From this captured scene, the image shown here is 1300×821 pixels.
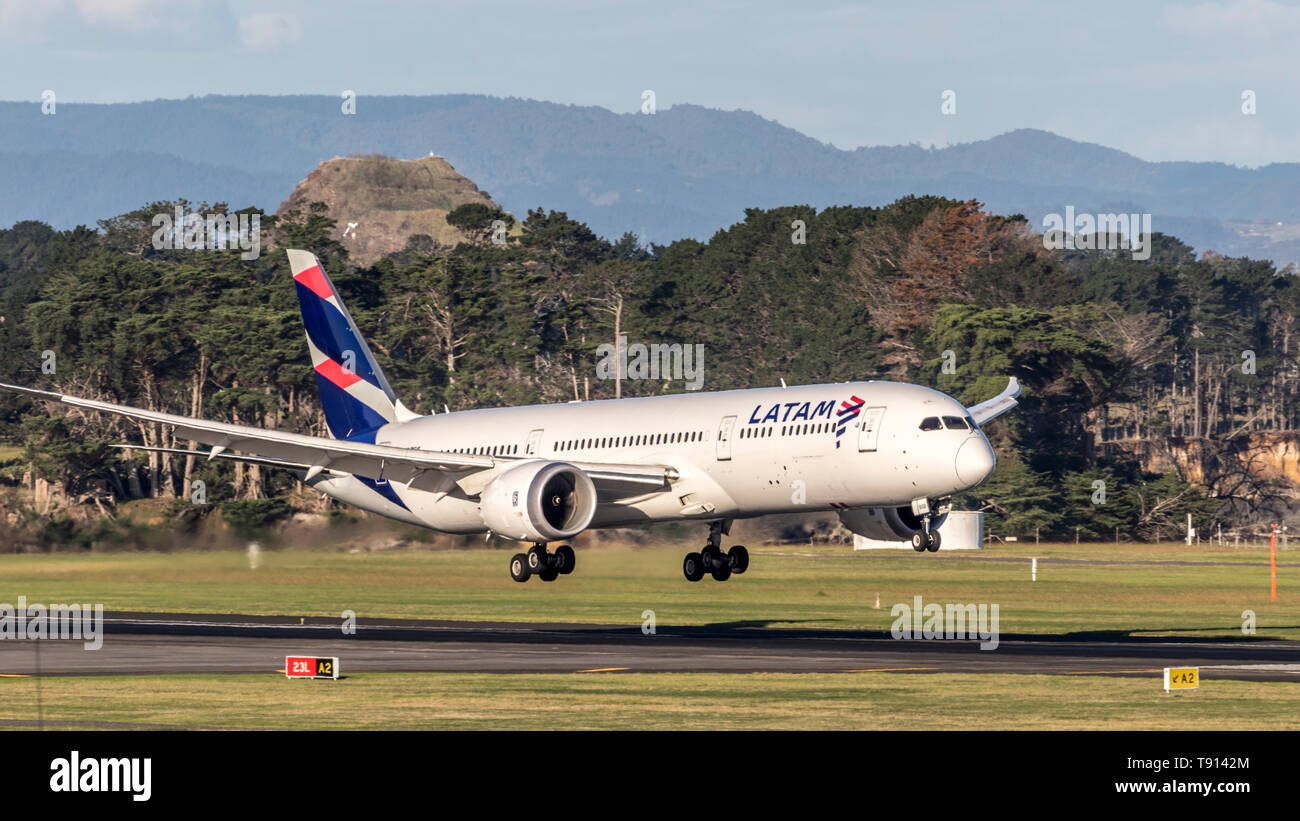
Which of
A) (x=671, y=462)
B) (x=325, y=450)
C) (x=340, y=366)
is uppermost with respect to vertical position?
(x=340, y=366)

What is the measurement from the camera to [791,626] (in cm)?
7206

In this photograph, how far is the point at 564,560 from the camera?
60750mm

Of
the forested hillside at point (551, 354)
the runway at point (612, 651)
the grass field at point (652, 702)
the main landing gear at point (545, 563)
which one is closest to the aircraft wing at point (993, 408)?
the runway at point (612, 651)

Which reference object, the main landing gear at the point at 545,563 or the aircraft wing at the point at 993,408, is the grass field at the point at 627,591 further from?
the aircraft wing at the point at 993,408

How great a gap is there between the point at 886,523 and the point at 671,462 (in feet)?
24.8

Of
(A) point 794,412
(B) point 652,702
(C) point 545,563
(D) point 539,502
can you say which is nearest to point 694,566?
(C) point 545,563

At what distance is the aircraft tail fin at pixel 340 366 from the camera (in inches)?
2913

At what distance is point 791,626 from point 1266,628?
19432 millimetres

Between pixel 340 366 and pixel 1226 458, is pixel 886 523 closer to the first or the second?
pixel 340 366

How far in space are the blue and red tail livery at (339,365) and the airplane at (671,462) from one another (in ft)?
16.6

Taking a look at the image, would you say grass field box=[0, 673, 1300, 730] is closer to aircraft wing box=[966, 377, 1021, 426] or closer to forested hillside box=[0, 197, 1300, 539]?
aircraft wing box=[966, 377, 1021, 426]
